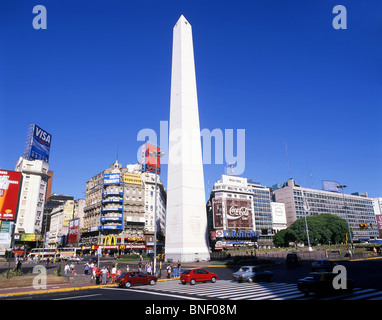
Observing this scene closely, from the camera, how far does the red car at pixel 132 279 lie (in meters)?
21.1

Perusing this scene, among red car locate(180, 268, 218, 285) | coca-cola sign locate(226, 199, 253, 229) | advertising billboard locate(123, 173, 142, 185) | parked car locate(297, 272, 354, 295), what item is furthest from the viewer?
coca-cola sign locate(226, 199, 253, 229)

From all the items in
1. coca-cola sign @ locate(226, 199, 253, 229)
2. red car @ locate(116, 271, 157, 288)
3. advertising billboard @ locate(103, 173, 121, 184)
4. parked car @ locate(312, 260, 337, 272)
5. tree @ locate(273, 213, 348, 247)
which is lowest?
red car @ locate(116, 271, 157, 288)

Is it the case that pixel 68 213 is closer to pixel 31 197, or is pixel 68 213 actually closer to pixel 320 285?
Answer: pixel 31 197

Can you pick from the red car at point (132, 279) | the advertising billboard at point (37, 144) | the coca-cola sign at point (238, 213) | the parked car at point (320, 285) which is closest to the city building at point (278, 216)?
the coca-cola sign at point (238, 213)

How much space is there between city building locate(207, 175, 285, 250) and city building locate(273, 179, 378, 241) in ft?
28.7

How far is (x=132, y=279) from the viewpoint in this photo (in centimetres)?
2148

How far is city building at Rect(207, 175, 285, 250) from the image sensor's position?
4141 inches

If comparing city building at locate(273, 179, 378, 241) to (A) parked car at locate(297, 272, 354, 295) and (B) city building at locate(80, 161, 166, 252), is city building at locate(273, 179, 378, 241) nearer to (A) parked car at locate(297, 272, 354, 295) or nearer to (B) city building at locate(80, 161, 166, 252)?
(B) city building at locate(80, 161, 166, 252)

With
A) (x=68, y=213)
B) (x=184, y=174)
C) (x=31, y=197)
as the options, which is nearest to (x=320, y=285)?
(x=184, y=174)

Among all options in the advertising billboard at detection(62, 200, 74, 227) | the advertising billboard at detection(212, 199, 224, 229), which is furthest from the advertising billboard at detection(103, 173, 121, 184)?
Result: the advertising billboard at detection(62, 200, 74, 227)

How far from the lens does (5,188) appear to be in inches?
1730

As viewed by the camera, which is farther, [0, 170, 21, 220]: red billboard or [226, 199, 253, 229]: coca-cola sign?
[226, 199, 253, 229]: coca-cola sign

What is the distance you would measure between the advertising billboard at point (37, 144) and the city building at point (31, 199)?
8.63 feet
